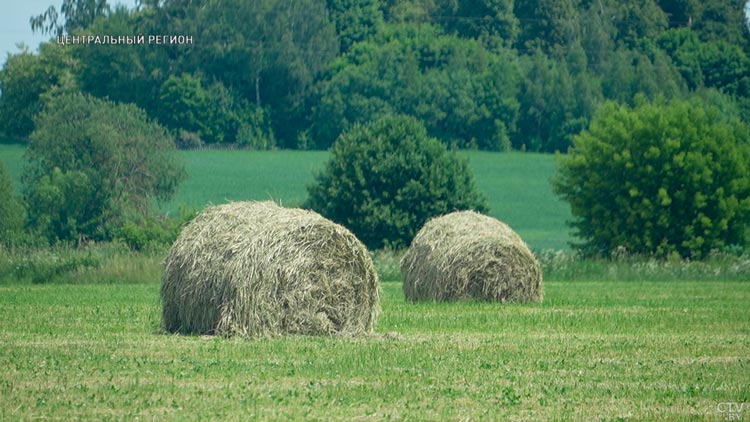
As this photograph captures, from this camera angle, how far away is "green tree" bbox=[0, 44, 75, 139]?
296ft

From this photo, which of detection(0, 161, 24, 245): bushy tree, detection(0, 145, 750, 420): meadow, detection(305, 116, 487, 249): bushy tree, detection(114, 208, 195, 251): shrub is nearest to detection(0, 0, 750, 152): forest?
detection(0, 161, 24, 245): bushy tree

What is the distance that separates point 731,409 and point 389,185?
4357cm

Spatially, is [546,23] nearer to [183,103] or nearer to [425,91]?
[425,91]

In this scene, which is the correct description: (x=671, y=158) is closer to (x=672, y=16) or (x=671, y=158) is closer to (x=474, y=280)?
(x=474, y=280)

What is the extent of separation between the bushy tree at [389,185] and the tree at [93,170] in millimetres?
12820

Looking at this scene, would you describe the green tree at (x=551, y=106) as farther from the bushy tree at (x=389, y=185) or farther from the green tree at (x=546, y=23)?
the bushy tree at (x=389, y=185)

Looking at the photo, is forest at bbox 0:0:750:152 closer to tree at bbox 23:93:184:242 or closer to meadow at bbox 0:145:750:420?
tree at bbox 23:93:184:242

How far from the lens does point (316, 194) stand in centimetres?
5769

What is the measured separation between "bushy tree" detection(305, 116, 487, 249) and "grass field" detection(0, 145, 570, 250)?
72.8ft

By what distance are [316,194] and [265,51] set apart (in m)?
41.6

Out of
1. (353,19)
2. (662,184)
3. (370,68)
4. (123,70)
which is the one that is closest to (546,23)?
(353,19)

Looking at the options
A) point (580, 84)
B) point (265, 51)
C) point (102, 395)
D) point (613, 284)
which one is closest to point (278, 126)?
point (265, 51)

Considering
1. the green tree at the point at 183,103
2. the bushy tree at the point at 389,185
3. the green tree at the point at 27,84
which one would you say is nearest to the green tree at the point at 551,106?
the green tree at the point at 183,103

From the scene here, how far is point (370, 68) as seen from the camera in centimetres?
9800
